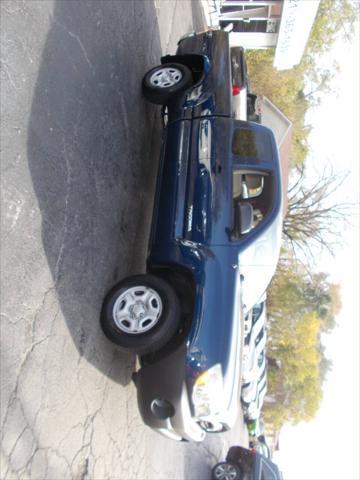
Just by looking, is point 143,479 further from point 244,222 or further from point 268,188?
point 268,188

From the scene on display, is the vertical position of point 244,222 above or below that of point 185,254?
above

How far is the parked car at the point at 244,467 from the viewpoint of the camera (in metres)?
8.96

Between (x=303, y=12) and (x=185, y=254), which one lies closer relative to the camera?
(x=185, y=254)

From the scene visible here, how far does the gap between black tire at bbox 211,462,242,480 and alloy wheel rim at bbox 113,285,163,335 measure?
19.3ft

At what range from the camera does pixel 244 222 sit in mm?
4652

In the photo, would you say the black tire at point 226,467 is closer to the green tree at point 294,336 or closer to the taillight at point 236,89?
the taillight at point 236,89

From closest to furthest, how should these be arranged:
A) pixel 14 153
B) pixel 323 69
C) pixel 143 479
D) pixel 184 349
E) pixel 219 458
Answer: pixel 14 153, pixel 184 349, pixel 143 479, pixel 219 458, pixel 323 69

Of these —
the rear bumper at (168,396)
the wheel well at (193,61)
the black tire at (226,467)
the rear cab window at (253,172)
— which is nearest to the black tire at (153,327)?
the rear bumper at (168,396)

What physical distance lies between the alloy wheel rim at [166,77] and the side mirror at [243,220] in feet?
7.08

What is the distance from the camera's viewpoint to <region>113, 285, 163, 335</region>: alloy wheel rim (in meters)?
4.43

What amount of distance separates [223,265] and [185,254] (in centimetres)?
40

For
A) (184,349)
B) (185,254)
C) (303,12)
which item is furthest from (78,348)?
(303,12)

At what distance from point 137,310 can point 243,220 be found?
1365 millimetres

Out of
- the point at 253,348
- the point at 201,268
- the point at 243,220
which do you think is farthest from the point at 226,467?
the point at 243,220
